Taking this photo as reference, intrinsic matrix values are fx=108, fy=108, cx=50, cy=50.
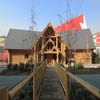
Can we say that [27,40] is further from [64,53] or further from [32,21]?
[32,21]

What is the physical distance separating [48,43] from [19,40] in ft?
23.6

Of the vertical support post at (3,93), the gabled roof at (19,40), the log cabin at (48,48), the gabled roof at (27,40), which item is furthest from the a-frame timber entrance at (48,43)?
the vertical support post at (3,93)

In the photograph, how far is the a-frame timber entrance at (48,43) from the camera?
19.0m

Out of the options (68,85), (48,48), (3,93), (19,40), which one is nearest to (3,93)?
(3,93)

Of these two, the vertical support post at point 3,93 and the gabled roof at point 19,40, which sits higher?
the gabled roof at point 19,40

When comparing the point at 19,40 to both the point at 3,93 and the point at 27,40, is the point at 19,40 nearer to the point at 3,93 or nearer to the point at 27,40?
the point at 27,40

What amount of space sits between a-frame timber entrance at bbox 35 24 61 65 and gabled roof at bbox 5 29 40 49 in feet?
5.95

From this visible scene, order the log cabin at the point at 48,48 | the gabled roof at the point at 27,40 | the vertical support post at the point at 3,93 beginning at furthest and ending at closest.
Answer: the gabled roof at the point at 27,40
the log cabin at the point at 48,48
the vertical support post at the point at 3,93

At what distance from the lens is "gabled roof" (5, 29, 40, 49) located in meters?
21.5

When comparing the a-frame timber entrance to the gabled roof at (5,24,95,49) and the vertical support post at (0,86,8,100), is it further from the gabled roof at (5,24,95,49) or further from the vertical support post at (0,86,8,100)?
the vertical support post at (0,86,8,100)

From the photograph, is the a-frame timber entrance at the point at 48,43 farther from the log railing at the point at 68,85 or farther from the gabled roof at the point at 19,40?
the log railing at the point at 68,85

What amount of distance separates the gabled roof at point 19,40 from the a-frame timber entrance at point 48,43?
1813 millimetres

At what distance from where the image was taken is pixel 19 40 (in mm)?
23781

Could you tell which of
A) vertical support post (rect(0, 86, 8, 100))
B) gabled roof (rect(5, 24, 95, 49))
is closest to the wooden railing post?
vertical support post (rect(0, 86, 8, 100))
